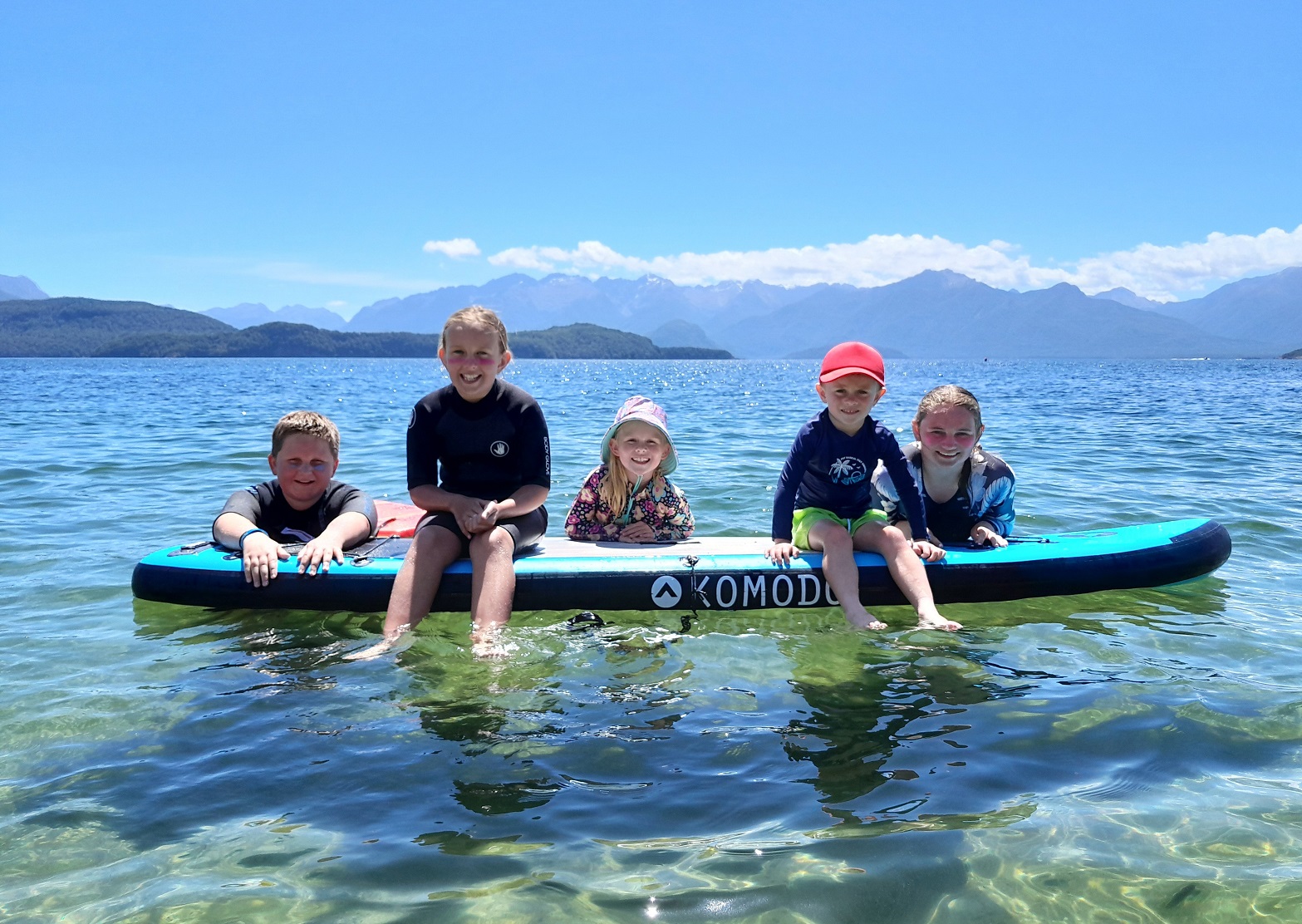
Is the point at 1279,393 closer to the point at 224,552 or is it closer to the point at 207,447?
the point at 207,447

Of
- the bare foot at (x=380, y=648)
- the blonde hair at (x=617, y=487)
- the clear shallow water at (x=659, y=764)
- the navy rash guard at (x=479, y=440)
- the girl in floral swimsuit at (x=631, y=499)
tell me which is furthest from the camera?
the blonde hair at (x=617, y=487)

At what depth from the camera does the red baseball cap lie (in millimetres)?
4805

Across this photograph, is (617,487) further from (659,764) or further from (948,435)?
(659,764)

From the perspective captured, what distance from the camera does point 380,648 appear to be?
4.33 m

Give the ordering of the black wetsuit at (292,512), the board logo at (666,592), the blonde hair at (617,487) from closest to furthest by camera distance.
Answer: the board logo at (666,592) → the black wetsuit at (292,512) → the blonde hair at (617,487)

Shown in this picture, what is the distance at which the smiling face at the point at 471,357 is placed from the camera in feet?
14.9

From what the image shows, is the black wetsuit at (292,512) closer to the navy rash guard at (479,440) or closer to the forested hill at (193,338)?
the navy rash guard at (479,440)

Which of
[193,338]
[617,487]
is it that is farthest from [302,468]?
[193,338]

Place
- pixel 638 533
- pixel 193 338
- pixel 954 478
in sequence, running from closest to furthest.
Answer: pixel 954 478 < pixel 638 533 < pixel 193 338

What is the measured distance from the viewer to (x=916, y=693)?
383 cm

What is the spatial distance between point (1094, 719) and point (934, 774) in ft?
3.14

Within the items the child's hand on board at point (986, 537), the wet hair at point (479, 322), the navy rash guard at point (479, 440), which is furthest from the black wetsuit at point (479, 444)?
the child's hand on board at point (986, 537)

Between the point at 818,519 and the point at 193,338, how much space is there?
491 feet

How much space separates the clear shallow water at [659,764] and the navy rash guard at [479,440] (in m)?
0.81
